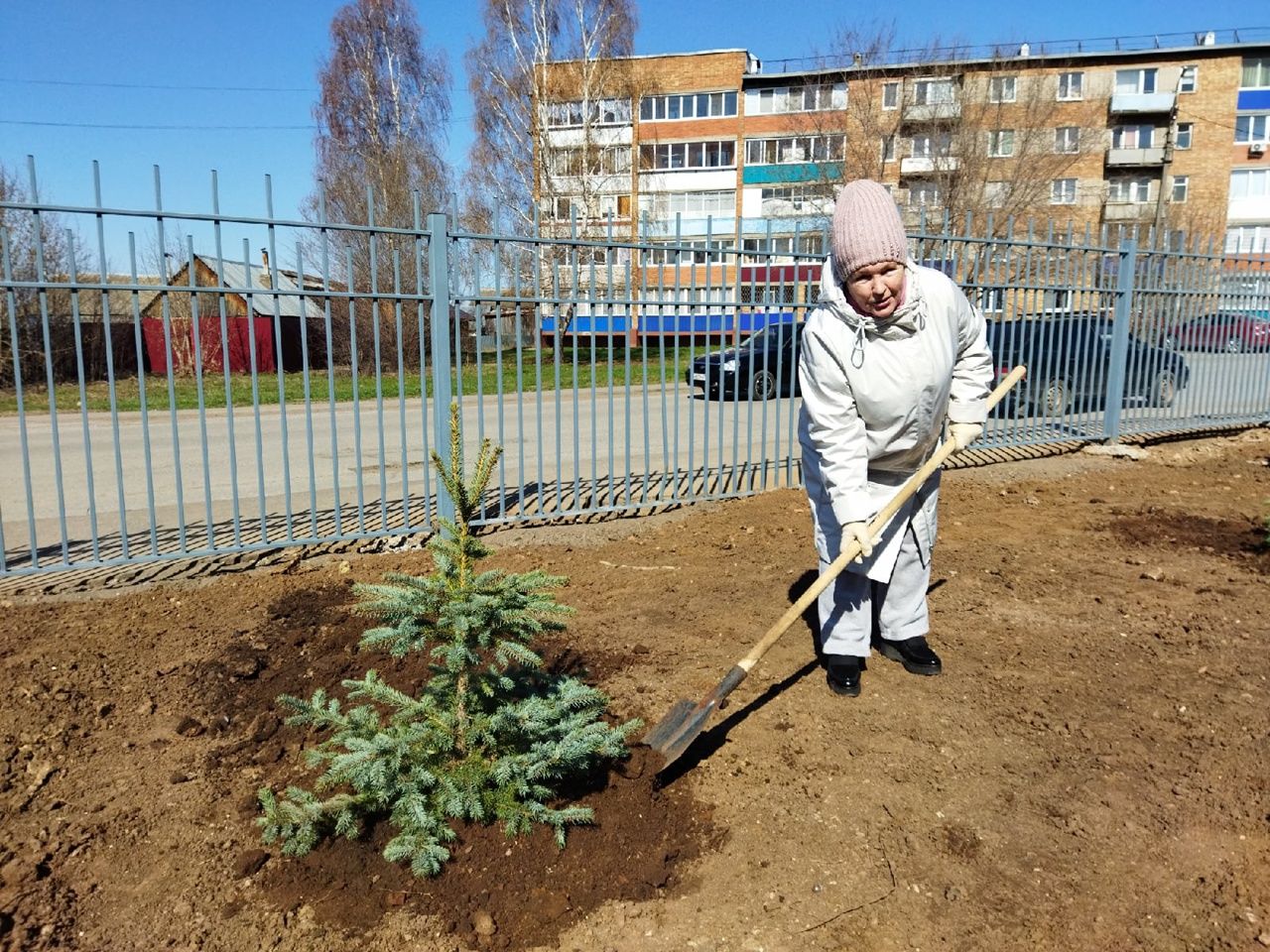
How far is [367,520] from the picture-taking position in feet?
19.9

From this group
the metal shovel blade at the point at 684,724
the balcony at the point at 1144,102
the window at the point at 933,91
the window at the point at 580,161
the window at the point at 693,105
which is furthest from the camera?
the window at the point at 693,105

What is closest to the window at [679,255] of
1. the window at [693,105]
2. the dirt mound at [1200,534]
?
the dirt mound at [1200,534]

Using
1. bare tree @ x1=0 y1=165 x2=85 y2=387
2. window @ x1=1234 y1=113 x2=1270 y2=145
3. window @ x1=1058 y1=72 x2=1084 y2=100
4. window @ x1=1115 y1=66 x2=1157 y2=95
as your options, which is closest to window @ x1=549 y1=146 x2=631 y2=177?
bare tree @ x1=0 y1=165 x2=85 y2=387

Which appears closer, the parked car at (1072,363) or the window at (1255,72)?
the parked car at (1072,363)

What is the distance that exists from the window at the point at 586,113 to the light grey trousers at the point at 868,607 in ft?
81.6

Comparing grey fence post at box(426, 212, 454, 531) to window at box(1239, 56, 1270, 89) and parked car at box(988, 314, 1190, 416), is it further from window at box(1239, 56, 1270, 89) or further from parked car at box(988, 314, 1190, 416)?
window at box(1239, 56, 1270, 89)

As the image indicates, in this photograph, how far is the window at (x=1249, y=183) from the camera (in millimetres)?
41781

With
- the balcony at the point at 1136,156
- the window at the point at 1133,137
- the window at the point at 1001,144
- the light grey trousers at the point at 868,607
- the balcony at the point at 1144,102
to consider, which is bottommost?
the light grey trousers at the point at 868,607

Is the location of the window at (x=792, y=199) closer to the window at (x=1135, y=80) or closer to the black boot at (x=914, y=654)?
Answer: the window at (x=1135, y=80)

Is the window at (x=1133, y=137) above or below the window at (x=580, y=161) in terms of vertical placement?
above

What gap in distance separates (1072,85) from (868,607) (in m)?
46.6

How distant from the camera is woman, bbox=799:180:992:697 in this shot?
3080mm

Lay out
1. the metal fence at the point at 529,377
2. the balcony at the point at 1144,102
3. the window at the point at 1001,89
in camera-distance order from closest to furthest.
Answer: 1. the metal fence at the point at 529,377
2. the window at the point at 1001,89
3. the balcony at the point at 1144,102

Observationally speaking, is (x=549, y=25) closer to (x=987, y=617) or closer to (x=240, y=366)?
(x=240, y=366)
